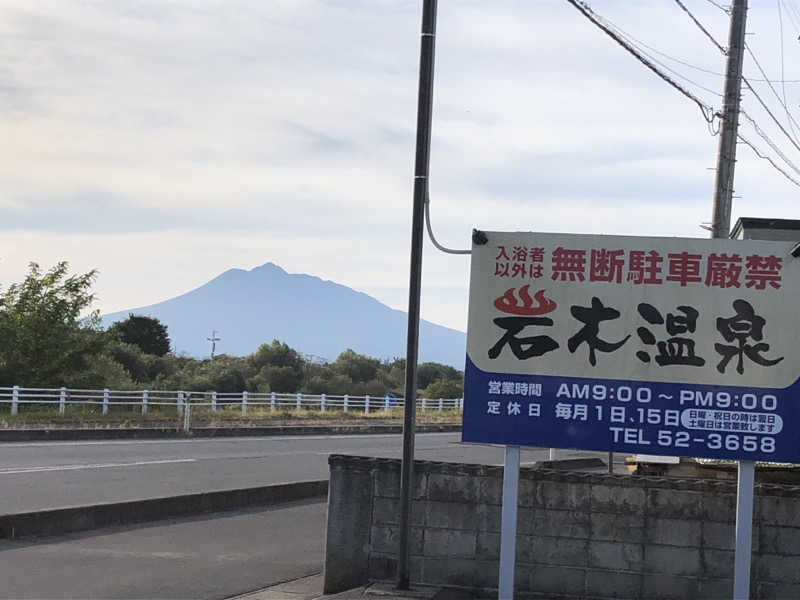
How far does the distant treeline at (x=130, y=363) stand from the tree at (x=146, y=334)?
0.08 metres

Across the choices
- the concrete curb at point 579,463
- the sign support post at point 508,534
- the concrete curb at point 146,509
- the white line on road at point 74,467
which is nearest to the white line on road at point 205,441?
the white line on road at point 74,467

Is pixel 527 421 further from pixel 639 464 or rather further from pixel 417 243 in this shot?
pixel 639 464

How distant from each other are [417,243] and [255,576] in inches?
140

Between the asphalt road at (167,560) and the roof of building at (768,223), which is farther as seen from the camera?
the roof of building at (768,223)

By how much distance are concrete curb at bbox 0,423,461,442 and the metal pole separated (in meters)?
17.5

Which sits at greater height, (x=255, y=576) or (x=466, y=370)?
(x=466, y=370)

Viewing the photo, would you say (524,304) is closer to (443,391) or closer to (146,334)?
(443,391)

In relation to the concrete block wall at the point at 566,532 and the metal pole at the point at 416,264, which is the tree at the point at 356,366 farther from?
the metal pole at the point at 416,264

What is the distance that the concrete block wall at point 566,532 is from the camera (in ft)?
25.8

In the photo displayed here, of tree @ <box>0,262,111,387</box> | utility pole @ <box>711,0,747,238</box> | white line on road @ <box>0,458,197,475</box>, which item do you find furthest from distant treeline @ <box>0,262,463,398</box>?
utility pole @ <box>711,0,747,238</box>

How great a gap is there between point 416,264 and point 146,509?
5.98m

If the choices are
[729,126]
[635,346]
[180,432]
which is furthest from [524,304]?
[180,432]

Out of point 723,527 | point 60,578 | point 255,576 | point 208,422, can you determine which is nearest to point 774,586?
point 723,527

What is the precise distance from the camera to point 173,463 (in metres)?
18.9
